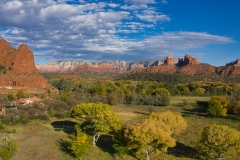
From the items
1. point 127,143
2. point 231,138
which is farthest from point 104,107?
point 231,138

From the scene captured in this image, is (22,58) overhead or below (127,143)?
overhead

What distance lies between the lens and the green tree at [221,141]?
25.9m

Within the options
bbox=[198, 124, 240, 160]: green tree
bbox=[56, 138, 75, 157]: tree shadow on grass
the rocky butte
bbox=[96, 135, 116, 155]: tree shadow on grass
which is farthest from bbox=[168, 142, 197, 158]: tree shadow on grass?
the rocky butte

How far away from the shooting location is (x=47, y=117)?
1997 inches

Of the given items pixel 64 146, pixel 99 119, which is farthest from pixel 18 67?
pixel 99 119

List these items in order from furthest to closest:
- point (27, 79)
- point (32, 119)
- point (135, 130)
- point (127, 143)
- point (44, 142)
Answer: point (27, 79)
point (32, 119)
point (44, 142)
point (127, 143)
point (135, 130)

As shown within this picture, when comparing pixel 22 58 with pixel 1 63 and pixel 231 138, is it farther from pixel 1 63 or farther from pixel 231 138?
pixel 231 138

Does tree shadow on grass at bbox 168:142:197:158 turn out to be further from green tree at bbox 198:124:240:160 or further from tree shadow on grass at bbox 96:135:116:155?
tree shadow on grass at bbox 96:135:116:155

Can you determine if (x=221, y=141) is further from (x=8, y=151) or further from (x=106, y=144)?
(x=8, y=151)

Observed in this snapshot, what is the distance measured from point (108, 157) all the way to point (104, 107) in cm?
822

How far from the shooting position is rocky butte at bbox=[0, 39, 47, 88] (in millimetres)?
77750

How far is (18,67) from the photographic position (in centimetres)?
8200

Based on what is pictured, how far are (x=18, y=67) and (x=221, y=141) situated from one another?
2944 inches

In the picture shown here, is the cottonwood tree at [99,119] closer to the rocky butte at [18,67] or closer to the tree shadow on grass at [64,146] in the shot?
the tree shadow on grass at [64,146]
